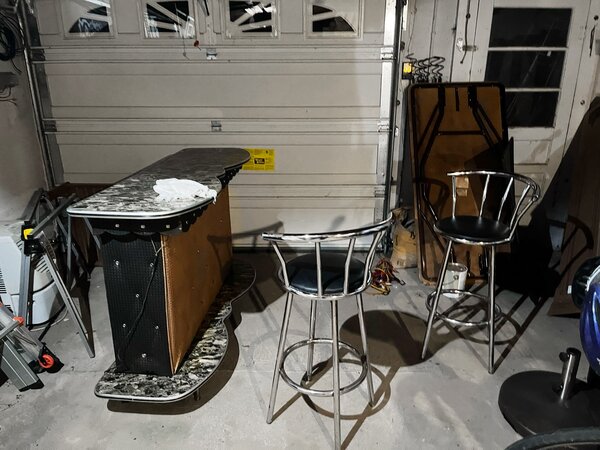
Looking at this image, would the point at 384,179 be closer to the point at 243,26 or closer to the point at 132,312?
the point at 243,26

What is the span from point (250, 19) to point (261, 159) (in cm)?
112

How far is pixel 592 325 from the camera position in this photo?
4.65 ft

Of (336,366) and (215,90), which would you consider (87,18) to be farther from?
(336,366)

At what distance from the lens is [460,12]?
3.32 m

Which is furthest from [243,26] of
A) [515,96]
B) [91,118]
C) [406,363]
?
[406,363]

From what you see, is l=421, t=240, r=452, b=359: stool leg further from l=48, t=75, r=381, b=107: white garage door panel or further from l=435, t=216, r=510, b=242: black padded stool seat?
l=48, t=75, r=381, b=107: white garage door panel

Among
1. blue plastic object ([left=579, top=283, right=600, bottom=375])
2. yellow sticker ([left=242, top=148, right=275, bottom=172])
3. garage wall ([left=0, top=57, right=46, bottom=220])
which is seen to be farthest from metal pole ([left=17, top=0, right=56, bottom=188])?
blue plastic object ([left=579, top=283, right=600, bottom=375])

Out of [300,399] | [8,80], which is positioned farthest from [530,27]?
[8,80]

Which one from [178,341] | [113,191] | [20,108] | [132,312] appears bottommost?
[178,341]

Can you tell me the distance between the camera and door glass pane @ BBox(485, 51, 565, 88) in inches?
135

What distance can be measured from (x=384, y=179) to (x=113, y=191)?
2.44m

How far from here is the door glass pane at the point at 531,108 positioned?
3.54 meters

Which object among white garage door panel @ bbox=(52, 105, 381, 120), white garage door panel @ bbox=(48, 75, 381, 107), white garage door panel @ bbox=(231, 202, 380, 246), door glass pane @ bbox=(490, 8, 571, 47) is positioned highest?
door glass pane @ bbox=(490, 8, 571, 47)

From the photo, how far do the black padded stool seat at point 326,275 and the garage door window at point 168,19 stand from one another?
2493 mm
